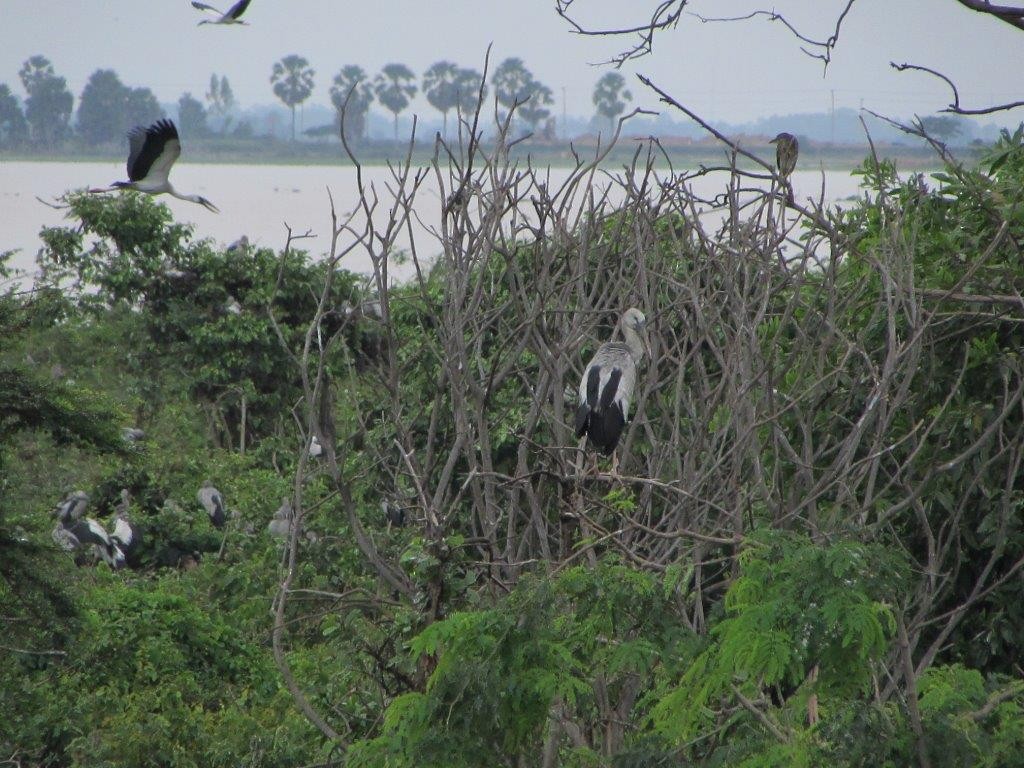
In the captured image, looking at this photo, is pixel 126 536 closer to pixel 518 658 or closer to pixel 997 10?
pixel 518 658

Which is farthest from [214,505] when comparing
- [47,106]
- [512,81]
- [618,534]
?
[47,106]

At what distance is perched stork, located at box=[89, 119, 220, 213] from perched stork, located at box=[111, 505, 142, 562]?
3.46 metres

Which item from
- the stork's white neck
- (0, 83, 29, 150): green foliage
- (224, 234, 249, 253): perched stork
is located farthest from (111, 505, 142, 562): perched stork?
(0, 83, 29, 150): green foliage

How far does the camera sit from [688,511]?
15.4 ft

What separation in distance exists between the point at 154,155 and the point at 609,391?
2874mm

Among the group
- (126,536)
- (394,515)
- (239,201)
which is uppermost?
(239,201)

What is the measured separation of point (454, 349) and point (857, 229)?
2.03 meters

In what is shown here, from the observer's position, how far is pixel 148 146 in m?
6.29

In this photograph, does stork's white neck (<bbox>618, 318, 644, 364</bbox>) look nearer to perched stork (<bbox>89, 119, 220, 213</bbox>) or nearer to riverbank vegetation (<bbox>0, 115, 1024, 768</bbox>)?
riverbank vegetation (<bbox>0, 115, 1024, 768</bbox>)

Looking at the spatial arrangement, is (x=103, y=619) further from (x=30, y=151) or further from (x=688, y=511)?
(x=30, y=151)

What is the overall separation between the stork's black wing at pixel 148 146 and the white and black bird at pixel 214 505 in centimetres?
369

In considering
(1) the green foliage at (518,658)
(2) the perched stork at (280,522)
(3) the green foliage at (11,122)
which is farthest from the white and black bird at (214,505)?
(3) the green foliage at (11,122)

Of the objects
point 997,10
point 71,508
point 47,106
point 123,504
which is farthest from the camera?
point 47,106

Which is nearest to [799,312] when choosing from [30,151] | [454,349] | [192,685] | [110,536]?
[454,349]
